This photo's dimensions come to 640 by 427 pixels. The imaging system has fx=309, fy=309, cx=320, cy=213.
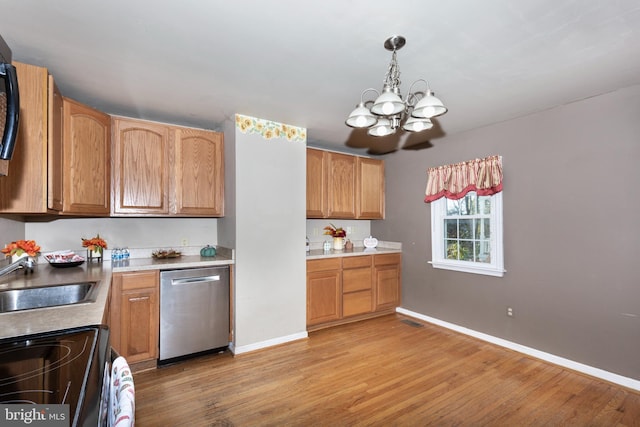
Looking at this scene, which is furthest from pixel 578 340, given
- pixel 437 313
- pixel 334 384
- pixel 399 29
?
pixel 399 29

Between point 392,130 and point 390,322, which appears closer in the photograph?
point 392,130

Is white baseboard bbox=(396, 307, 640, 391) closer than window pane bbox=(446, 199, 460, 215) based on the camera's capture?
Yes

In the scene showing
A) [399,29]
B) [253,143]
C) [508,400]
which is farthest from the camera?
[253,143]

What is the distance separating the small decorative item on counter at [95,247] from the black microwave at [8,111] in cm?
222

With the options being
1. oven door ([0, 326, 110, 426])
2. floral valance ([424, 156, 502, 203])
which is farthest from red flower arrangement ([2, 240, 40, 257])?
floral valance ([424, 156, 502, 203])

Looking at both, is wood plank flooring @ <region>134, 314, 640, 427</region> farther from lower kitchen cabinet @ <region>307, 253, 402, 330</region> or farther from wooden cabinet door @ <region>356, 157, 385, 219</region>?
wooden cabinet door @ <region>356, 157, 385, 219</region>

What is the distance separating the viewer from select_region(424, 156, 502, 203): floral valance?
3283 mm

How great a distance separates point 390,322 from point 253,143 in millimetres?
2798

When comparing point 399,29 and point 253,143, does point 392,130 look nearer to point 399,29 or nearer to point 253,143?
point 399,29

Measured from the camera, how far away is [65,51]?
6.32 feet

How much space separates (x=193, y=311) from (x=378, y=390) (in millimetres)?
1767

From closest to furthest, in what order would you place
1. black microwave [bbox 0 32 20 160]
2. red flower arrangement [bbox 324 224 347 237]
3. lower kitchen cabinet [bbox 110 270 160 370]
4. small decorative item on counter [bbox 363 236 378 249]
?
black microwave [bbox 0 32 20 160] → lower kitchen cabinet [bbox 110 270 160 370] → red flower arrangement [bbox 324 224 347 237] → small decorative item on counter [bbox 363 236 378 249]

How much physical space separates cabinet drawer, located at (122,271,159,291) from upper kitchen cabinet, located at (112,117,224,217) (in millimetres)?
579

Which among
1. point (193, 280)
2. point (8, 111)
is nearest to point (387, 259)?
point (193, 280)
